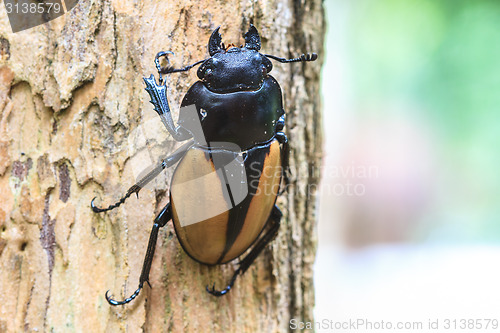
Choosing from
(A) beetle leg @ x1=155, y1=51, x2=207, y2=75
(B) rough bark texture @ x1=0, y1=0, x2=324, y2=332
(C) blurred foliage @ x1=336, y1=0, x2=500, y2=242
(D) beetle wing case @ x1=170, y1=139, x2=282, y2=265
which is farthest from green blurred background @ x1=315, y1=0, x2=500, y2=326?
(A) beetle leg @ x1=155, y1=51, x2=207, y2=75

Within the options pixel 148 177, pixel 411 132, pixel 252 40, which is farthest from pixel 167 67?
pixel 411 132

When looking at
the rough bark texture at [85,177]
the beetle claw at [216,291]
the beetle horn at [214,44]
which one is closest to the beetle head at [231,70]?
the beetle horn at [214,44]

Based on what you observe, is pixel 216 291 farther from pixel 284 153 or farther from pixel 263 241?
pixel 284 153

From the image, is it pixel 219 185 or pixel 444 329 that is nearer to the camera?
pixel 219 185

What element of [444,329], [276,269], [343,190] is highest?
[276,269]

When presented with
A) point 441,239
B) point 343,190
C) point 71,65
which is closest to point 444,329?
point 441,239

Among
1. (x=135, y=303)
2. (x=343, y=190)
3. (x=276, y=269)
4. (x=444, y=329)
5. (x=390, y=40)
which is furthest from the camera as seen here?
(x=390, y=40)

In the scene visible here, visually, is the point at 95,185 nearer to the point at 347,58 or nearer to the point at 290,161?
the point at 290,161

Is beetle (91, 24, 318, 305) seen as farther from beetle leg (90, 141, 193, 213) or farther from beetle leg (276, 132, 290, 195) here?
beetle leg (276, 132, 290, 195)
